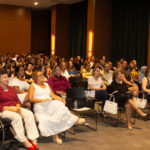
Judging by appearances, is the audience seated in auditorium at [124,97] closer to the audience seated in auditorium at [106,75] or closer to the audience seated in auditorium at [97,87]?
the audience seated in auditorium at [97,87]

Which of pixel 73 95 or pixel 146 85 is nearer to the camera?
pixel 73 95

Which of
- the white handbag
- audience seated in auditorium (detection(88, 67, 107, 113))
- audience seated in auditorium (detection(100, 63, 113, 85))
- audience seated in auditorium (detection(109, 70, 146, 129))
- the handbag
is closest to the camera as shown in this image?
the handbag

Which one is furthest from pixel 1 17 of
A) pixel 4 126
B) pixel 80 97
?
pixel 4 126

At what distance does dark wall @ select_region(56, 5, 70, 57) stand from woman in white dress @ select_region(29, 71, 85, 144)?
1380 centimetres

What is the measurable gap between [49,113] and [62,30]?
46.6ft

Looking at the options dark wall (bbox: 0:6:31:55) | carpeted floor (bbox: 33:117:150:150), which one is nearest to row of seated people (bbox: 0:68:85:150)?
carpeted floor (bbox: 33:117:150:150)

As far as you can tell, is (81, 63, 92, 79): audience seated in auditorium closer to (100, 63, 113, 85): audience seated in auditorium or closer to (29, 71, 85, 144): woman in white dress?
(100, 63, 113, 85): audience seated in auditorium

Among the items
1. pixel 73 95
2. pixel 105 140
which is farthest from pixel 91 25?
pixel 105 140

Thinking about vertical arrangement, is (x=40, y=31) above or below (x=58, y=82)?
above

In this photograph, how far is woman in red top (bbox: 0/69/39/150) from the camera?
361 cm

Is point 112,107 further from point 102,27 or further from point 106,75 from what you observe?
point 102,27

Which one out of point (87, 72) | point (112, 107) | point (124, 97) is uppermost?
point (87, 72)

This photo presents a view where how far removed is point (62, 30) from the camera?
1797 cm

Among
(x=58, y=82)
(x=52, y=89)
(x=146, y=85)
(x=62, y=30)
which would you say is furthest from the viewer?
(x=62, y=30)
